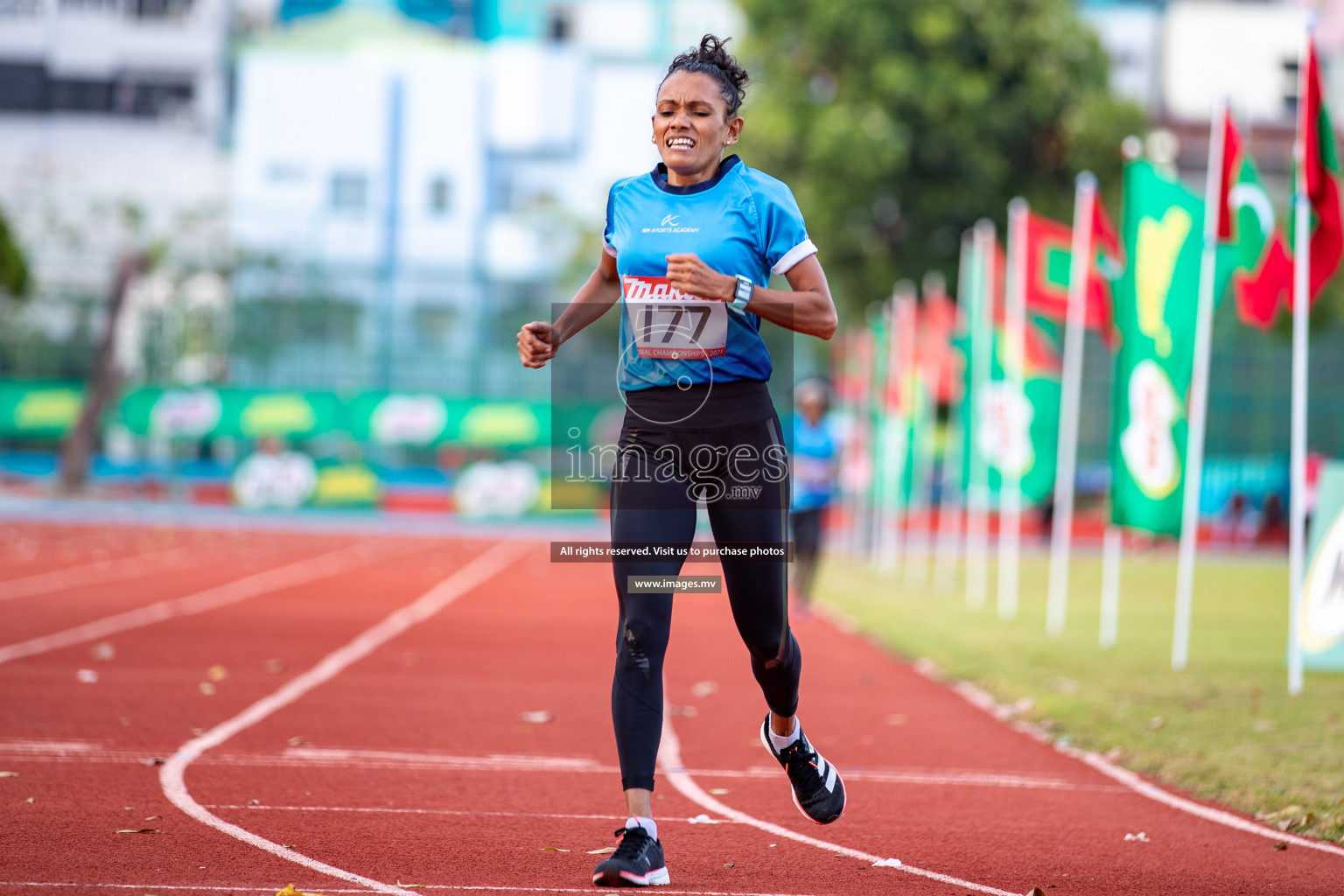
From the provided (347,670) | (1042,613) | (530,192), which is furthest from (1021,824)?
(530,192)

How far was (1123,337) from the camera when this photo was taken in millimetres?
10695

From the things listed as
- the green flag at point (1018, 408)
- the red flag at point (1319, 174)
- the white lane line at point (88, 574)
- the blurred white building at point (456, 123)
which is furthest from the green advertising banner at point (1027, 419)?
the blurred white building at point (456, 123)

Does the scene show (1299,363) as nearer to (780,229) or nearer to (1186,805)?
(1186,805)

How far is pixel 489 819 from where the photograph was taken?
17.1 feet

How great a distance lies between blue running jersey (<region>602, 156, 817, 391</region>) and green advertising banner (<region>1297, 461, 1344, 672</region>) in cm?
582

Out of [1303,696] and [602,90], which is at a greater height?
[602,90]

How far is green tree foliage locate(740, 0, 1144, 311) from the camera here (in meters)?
27.7

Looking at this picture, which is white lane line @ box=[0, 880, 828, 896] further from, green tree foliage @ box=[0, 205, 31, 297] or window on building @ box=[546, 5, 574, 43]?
window on building @ box=[546, 5, 574, 43]

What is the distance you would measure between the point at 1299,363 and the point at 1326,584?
1.30 metres

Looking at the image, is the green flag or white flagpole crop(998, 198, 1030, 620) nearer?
white flagpole crop(998, 198, 1030, 620)

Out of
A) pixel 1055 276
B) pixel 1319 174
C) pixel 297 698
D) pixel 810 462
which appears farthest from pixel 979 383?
pixel 297 698

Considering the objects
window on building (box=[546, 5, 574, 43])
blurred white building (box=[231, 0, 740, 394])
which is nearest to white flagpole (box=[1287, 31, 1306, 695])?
blurred white building (box=[231, 0, 740, 394])

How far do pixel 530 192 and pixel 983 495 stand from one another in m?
37.2

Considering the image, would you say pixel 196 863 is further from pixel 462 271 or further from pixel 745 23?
pixel 462 271
